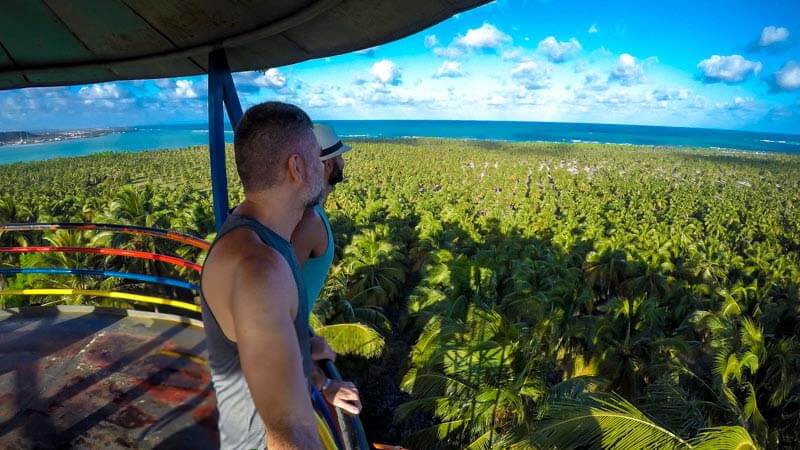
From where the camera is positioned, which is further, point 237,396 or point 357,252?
point 357,252

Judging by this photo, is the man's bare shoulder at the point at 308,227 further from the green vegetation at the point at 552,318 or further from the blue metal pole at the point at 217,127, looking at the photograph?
the green vegetation at the point at 552,318

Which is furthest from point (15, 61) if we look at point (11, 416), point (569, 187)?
point (569, 187)

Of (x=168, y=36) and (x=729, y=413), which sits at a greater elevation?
(x=168, y=36)

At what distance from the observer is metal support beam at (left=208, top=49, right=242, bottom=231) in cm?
278

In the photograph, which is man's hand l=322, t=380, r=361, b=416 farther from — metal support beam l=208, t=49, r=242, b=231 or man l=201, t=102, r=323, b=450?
metal support beam l=208, t=49, r=242, b=231

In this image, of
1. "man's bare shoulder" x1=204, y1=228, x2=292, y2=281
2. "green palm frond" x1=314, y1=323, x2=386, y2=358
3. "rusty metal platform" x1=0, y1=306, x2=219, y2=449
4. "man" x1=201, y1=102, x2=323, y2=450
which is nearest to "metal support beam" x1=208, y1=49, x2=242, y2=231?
"man" x1=201, y1=102, x2=323, y2=450

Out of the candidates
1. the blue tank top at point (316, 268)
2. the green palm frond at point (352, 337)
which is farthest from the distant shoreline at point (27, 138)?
the blue tank top at point (316, 268)

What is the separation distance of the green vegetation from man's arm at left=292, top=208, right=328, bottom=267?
6.37 meters

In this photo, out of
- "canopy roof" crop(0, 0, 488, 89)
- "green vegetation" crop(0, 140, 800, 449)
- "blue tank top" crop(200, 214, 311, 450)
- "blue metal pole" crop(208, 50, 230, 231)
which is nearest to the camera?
"blue tank top" crop(200, 214, 311, 450)

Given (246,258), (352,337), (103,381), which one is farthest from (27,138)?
(246,258)

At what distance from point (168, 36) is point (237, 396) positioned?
2028 millimetres

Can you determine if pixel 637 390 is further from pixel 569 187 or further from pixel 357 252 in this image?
pixel 569 187

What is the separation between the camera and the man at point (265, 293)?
3.93 ft

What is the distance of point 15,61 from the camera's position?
2.87 metres
